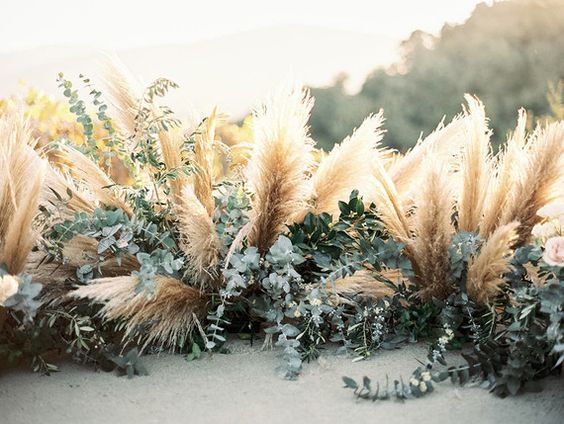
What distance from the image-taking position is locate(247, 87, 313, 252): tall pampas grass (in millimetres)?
1195

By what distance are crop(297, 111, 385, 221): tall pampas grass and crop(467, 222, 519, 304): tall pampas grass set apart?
23cm

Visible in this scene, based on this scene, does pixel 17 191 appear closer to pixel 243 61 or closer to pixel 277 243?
pixel 277 243

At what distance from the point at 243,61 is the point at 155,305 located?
5355 millimetres

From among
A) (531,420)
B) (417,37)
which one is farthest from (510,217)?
(417,37)

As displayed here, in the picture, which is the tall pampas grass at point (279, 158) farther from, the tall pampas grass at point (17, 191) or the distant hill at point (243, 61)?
the distant hill at point (243, 61)

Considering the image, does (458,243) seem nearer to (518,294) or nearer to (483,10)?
(518,294)

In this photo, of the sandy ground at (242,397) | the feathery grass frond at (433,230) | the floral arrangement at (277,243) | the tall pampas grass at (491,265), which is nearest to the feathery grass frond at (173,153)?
the floral arrangement at (277,243)

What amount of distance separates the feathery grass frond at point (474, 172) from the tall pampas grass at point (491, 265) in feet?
0.20

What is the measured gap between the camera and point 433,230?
120 cm

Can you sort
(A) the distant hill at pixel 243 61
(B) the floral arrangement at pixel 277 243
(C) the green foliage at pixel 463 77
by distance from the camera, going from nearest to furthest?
1. (B) the floral arrangement at pixel 277 243
2. (A) the distant hill at pixel 243 61
3. (C) the green foliage at pixel 463 77

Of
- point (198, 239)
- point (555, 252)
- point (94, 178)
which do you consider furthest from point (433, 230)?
point (94, 178)

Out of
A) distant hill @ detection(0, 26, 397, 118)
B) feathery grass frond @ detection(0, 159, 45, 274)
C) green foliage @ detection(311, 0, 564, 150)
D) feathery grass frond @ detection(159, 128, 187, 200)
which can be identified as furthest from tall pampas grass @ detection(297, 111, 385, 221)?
green foliage @ detection(311, 0, 564, 150)

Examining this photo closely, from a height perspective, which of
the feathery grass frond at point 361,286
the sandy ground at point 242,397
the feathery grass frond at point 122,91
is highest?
the feathery grass frond at point 122,91

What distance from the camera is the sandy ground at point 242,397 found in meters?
1.03
